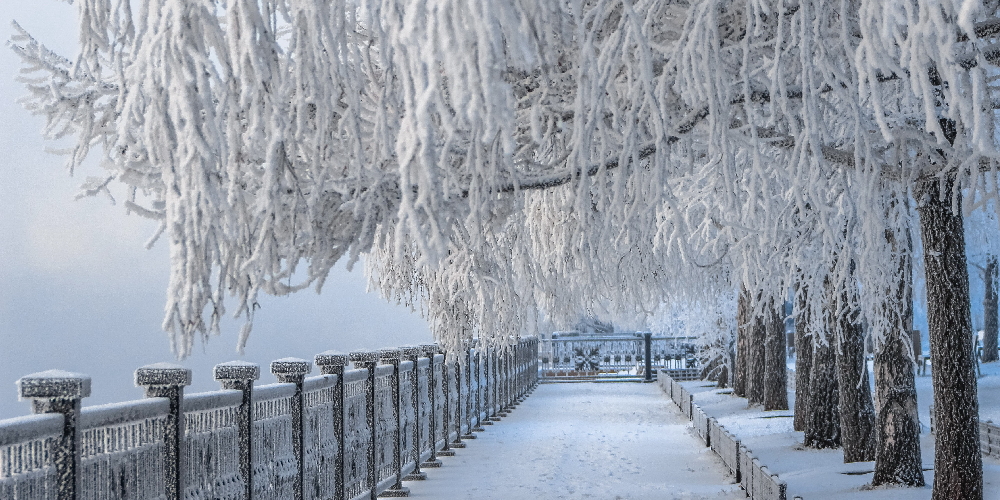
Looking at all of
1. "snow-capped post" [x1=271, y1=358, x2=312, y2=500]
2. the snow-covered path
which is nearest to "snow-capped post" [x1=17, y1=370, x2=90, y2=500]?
"snow-capped post" [x1=271, y1=358, x2=312, y2=500]

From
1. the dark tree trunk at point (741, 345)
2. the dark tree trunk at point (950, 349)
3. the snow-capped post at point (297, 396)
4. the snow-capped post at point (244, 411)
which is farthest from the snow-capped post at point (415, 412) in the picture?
the dark tree trunk at point (741, 345)

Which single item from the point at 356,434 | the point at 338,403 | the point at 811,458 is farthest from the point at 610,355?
the point at 338,403

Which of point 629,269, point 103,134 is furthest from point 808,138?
point 629,269

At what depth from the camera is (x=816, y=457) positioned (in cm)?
1328

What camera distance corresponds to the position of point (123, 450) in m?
5.30

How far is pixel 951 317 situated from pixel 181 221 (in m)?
6.47

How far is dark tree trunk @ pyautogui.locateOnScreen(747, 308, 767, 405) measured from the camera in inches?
838

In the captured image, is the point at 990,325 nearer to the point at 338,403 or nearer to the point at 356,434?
the point at 356,434

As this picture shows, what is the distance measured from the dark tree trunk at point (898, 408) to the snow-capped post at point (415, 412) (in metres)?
4.93

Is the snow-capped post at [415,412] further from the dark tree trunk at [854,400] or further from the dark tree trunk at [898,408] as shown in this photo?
the dark tree trunk at [898,408]

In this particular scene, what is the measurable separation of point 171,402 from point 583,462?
8471 mm

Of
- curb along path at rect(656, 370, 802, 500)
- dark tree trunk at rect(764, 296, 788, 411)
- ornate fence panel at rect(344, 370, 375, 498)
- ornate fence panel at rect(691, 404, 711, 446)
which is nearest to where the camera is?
curb along path at rect(656, 370, 802, 500)

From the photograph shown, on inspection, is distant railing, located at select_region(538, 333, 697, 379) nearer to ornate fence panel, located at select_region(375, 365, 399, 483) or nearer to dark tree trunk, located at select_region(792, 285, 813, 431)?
dark tree trunk, located at select_region(792, 285, 813, 431)

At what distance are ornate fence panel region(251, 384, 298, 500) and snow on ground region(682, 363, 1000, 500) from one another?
4.71 metres
